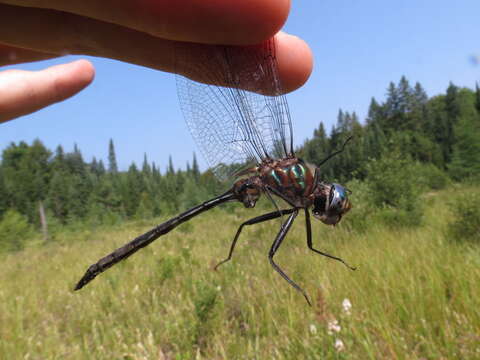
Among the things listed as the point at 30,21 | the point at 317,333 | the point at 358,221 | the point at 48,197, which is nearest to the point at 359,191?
→ the point at 358,221

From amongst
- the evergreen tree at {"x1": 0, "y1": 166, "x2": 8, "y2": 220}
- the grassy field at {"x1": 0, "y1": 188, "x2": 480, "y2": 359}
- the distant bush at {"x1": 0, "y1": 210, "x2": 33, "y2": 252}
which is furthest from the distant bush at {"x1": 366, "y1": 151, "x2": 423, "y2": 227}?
the evergreen tree at {"x1": 0, "y1": 166, "x2": 8, "y2": 220}

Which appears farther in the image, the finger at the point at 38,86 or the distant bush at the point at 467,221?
the distant bush at the point at 467,221

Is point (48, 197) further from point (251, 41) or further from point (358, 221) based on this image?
point (251, 41)

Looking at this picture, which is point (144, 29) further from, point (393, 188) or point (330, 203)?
point (393, 188)

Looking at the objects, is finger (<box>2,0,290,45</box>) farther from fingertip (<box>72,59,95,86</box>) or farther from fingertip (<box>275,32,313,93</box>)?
fingertip (<box>72,59,95,86</box>)

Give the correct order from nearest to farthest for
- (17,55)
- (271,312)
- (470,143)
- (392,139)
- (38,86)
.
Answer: (17,55) < (38,86) < (271,312) < (392,139) < (470,143)

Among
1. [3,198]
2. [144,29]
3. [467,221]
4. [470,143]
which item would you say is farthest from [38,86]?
[3,198]

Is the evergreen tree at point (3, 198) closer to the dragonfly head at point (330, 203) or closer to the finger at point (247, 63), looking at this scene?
the finger at point (247, 63)

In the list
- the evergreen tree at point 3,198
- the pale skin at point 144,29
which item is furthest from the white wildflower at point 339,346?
the evergreen tree at point 3,198
